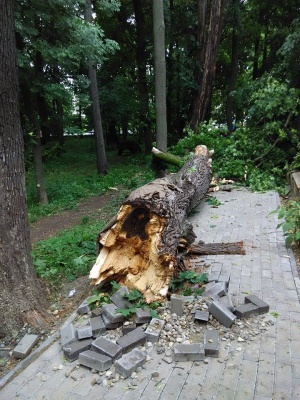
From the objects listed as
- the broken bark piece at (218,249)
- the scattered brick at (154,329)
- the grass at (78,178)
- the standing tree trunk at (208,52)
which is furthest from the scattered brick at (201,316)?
the standing tree trunk at (208,52)

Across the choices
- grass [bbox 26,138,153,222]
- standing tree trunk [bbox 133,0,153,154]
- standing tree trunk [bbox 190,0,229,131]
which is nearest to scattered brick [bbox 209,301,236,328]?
grass [bbox 26,138,153,222]

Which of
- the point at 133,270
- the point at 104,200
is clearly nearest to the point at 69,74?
the point at 104,200

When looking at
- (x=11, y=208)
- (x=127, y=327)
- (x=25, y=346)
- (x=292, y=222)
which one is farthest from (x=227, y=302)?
(x=11, y=208)

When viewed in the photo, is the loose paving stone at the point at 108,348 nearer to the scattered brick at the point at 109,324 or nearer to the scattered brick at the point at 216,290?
the scattered brick at the point at 109,324

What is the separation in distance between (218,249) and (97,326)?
95.5 inches

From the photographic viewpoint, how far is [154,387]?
2516mm

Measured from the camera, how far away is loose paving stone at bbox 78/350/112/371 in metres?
2.72

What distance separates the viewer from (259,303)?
11.0ft

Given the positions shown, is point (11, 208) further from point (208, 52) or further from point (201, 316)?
point (208, 52)

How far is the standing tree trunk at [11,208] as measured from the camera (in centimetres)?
322

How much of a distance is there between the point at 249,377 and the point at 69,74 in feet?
30.6

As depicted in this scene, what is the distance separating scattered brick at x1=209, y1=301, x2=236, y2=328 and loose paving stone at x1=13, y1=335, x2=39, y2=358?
5.88ft

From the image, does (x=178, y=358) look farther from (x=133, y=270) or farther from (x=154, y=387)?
(x=133, y=270)

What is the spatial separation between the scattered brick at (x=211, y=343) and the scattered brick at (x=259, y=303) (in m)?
0.60
